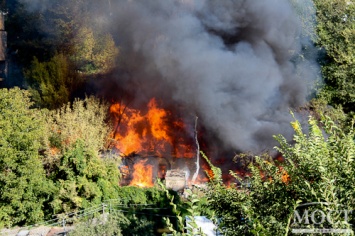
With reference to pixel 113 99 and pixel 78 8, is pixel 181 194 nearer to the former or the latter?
pixel 113 99

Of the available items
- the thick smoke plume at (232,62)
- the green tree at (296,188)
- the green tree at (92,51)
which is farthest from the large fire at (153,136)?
the green tree at (296,188)

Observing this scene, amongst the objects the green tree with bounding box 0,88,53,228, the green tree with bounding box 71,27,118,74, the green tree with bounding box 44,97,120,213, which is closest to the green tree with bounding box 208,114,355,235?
the green tree with bounding box 44,97,120,213

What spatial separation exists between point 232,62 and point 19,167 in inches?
375

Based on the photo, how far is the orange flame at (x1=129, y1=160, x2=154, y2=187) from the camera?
16.4 m

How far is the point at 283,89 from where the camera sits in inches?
690

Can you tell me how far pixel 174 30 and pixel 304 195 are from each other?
13864 millimetres

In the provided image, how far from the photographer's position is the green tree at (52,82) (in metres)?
18.1

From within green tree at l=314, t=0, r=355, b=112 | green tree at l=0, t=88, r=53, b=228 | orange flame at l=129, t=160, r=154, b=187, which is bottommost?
green tree at l=0, t=88, r=53, b=228

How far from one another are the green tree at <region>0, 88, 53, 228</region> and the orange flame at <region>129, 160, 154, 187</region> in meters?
4.67

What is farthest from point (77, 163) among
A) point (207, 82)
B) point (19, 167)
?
point (207, 82)

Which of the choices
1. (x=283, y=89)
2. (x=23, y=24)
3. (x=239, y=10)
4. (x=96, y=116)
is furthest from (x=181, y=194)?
(x=23, y=24)

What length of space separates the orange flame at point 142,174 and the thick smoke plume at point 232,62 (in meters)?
3.35

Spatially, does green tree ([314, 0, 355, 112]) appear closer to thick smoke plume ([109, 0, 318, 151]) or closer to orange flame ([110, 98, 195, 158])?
thick smoke plume ([109, 0, 318, 151])

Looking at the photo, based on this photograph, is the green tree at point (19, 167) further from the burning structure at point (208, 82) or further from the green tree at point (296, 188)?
the green tree at point (296, 188)
